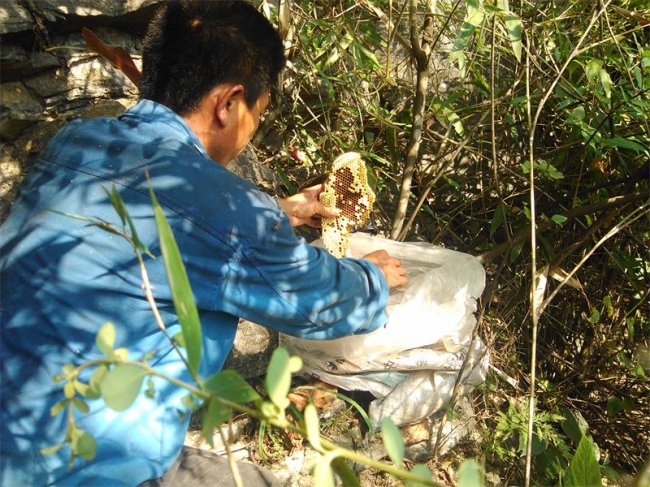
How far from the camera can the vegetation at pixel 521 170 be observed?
198 cm

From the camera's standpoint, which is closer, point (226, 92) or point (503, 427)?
point (226, 92)

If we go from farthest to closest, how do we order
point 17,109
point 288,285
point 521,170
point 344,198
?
point 521,170
point 17,109
point 344,198
point 288,285

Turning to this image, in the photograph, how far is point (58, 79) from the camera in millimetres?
2084

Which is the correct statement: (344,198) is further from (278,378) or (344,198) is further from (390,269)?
(278,378)

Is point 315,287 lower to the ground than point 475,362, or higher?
higher

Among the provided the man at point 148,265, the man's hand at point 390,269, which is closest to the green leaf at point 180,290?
the man at point 148,265

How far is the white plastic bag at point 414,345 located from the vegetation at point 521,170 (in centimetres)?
16

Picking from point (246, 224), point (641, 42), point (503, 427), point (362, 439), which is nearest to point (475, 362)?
point (503, 427)

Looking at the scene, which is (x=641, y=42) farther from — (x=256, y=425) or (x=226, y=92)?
(x=256, y=425)

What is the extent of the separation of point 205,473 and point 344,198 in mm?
851

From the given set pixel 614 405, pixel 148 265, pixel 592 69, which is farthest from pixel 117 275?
pixel 614 405

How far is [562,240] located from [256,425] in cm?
127

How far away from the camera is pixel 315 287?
133cm

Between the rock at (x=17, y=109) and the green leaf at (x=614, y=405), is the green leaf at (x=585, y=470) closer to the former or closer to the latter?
the green leaf at (x=614, y=405)
